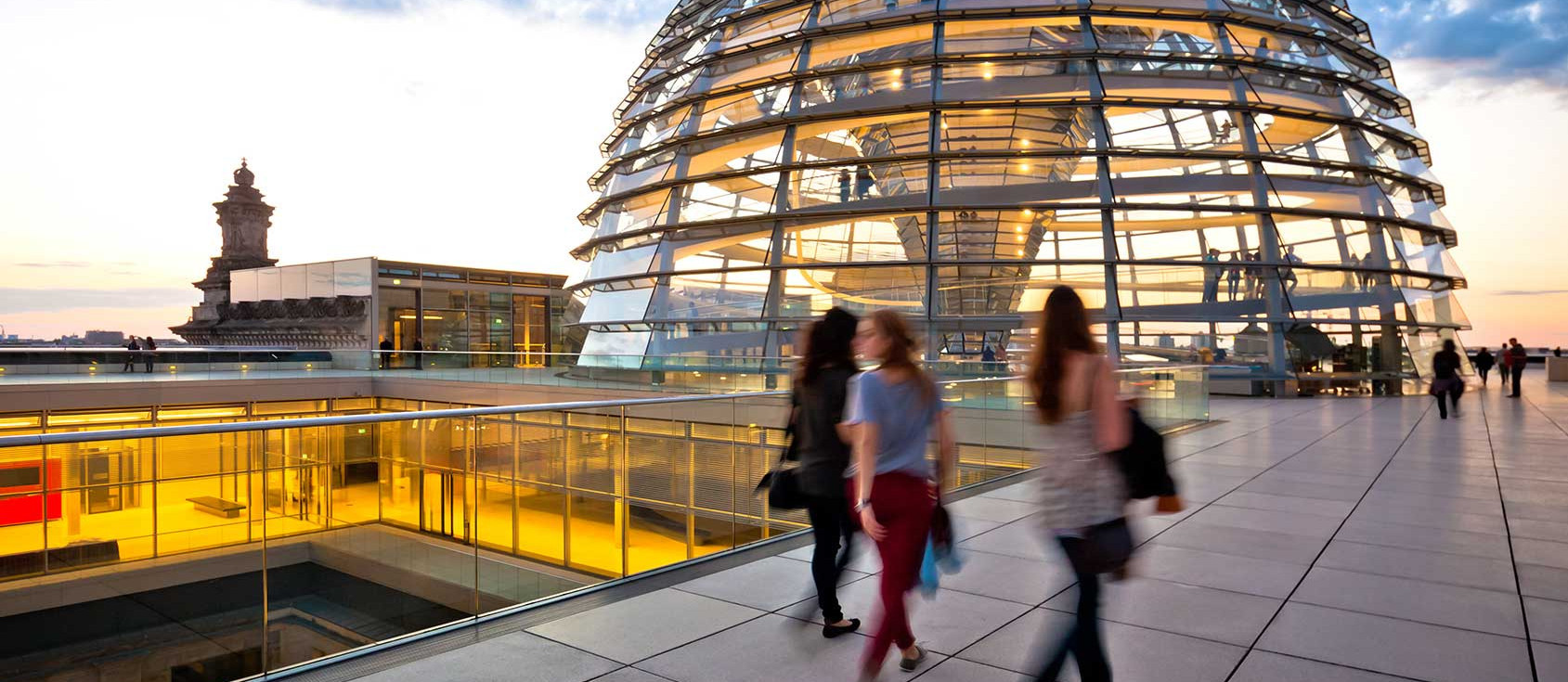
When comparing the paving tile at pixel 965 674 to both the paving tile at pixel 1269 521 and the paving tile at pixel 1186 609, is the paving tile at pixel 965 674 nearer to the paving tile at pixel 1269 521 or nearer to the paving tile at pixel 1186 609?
the paving tile at pixel 1186 609

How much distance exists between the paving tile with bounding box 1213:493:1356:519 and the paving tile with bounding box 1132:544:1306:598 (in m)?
2.29

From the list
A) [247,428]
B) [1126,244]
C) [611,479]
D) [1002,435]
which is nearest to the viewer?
[247,428]

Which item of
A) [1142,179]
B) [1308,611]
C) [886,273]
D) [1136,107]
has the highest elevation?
[1136,107]

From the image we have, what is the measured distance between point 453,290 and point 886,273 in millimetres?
32403

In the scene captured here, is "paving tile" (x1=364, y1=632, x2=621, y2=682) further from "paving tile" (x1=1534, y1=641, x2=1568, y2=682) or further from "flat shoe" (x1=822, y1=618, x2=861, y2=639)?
"paving tile" (x1=1534, y1=641, x2=1568, y2=682)

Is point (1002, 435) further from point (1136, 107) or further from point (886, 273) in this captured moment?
point (1136, 107)

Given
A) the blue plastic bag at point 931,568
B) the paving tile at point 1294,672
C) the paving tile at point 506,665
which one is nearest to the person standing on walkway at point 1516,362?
the paving tile at point 1294,672

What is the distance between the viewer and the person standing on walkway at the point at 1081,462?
3463 millimetres

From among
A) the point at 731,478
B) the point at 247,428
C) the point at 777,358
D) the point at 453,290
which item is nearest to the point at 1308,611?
the point at 731,478

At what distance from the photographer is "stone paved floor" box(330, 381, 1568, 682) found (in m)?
4.39

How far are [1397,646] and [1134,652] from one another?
4.55 ft

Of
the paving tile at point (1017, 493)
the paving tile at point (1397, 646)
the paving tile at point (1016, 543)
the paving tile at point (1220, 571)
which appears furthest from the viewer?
the paving tile at point (1017, 493)

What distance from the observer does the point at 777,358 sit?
20656mm

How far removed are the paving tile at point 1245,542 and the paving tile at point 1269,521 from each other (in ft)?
0.57
